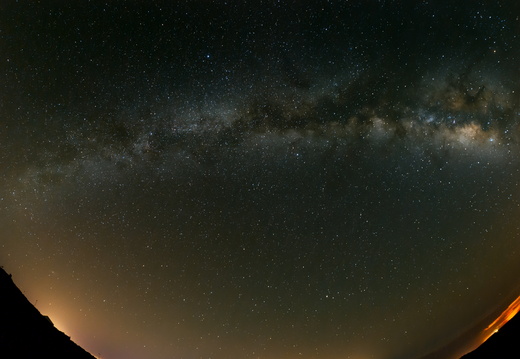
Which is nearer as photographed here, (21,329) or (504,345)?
(21,329)

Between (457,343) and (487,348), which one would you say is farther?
(457,343)

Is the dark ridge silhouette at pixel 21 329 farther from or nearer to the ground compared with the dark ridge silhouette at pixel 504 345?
nearer to the ground

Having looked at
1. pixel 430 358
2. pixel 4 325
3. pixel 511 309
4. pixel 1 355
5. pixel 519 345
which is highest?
pixel 430 358

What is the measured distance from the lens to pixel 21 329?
7.83m

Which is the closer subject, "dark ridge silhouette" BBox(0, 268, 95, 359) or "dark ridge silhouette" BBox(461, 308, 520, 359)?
"dark ridge silhouette" BBox(0, 268, 95, 359)

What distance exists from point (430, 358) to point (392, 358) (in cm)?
572

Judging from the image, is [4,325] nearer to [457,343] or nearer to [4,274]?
[4,274]

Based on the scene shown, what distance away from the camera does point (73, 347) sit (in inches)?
364

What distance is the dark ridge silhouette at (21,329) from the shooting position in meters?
7.56

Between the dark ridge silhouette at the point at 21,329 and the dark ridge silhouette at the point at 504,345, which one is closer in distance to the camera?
the dark ridge silhouette at the point at 21,329

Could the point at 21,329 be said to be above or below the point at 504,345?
below

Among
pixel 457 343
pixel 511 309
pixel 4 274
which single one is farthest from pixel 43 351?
pixel 457 343

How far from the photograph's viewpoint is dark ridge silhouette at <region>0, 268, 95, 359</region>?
7559mm

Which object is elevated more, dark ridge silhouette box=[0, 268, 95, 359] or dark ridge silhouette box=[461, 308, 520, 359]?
dark ridge silhouette box=[461, 308, 520, 359]
